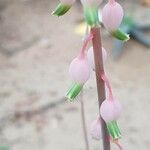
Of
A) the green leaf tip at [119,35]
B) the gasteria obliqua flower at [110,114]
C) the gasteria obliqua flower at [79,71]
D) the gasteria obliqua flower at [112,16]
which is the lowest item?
the gasteria obliqua flower at [110,114]

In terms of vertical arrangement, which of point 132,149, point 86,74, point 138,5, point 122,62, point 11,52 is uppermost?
point 138,5

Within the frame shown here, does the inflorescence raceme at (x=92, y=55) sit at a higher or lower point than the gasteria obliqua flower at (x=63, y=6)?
lower

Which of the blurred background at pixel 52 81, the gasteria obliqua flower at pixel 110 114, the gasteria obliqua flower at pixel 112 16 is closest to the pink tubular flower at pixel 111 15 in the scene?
the gasteria obliqua flower at pixel 112 16

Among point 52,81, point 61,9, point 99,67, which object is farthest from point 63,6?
point 52,81

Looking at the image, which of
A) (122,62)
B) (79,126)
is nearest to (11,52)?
(122,62)

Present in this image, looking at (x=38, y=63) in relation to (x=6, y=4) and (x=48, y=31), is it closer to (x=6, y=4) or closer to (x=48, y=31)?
(x=48, y=31)

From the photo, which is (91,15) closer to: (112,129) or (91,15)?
(91,15)

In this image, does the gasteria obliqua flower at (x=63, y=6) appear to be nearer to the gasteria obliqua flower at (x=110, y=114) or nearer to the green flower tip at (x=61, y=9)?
the green flower tip at (x=61, y=9)
